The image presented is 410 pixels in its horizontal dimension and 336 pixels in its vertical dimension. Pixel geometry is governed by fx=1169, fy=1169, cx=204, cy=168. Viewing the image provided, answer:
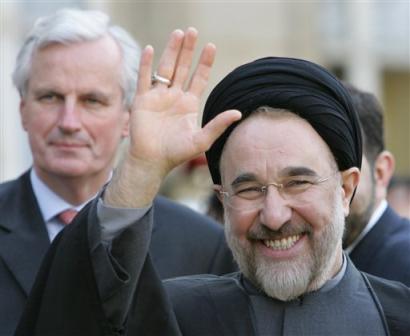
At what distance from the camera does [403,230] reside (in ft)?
14.6

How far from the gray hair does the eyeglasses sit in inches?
65.9

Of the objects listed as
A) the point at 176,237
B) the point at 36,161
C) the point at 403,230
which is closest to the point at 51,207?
the point at 36,161

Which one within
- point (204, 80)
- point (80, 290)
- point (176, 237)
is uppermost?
point (204, 80)

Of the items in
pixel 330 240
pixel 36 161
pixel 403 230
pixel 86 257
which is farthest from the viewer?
pixel 36 161

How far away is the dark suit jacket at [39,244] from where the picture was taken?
13.8 feet

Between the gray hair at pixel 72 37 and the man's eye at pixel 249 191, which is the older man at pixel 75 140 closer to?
the gray hair at pixel 72 37

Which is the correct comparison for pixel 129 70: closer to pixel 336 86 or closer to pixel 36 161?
pixel 36 161

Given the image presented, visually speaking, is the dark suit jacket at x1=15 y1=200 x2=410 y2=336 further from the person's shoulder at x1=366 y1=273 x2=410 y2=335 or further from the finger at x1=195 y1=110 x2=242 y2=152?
the finger at x1=195 y1=110 x2=242 y2=152

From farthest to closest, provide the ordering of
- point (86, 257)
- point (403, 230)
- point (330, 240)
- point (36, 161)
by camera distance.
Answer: point (36, 161) → point (403, 230) → point (330, 240) → point (86, 257)

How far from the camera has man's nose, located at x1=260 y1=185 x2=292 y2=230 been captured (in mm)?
3262

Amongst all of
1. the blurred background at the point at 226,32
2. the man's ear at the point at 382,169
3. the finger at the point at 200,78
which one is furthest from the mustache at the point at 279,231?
the blurred background at the point at 226,32

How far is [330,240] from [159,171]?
0.56m

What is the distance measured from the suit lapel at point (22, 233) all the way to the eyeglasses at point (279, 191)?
3.79 ft

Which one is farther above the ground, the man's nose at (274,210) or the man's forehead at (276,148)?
the man's forehead at (276,148)
